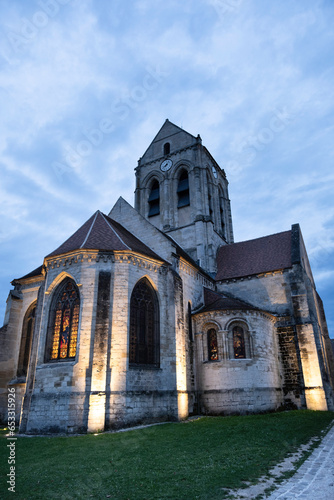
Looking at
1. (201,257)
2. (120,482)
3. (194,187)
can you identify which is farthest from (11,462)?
(194,187)

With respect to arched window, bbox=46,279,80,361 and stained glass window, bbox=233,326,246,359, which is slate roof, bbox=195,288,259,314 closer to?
stained glass window, bbox=233,326,246,359

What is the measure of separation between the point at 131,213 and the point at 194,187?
8.53 m

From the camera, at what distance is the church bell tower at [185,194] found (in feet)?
89.1

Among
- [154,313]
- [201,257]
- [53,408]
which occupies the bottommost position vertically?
[53,408]

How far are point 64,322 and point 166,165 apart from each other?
1967 centimetres

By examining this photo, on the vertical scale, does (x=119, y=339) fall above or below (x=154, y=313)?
below

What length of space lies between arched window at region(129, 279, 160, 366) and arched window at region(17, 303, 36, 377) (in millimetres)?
7954

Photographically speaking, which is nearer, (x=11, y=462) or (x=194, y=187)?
(x=11, y=462)

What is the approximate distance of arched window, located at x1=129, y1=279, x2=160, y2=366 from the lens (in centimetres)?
1584

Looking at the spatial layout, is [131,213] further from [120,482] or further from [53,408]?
[120,482]

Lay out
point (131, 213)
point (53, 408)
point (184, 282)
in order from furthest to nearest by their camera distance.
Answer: point (131, 213), point (184, 282), point (53, 408)

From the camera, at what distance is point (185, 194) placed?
29891 millimetres

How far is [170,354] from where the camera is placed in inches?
651

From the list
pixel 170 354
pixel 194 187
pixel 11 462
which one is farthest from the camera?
pixel 194 187
